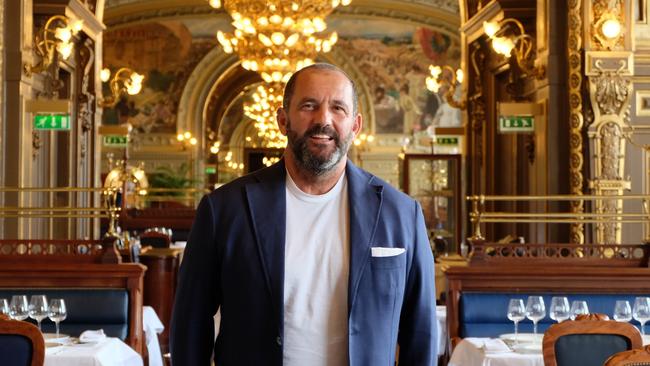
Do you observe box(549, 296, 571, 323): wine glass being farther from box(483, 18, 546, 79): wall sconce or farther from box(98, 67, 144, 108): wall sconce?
box(98, 67, 144, 108): wall sconce

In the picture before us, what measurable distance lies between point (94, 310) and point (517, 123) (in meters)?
7.75

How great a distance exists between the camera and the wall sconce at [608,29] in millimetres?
13055

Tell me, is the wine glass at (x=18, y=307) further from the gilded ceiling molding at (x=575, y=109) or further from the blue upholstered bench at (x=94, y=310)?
the gilded ceiling molding at (x=575, y=109)

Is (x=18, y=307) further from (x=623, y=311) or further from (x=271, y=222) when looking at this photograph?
(x=271, y=222)

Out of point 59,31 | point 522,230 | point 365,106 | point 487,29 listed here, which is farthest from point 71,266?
point 365,106

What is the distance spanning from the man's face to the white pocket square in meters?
0.25

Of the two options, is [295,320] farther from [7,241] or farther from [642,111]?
[642,111]

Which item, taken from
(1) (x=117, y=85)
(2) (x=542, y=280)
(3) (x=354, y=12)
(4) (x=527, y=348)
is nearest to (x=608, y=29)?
(2) (x=542, y=280)

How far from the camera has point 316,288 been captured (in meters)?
2.95

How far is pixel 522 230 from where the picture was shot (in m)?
16.3

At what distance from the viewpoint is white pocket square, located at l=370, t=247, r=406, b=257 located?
117 inches

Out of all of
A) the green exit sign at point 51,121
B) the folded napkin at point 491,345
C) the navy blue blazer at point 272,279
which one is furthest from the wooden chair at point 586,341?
the green exit sign at point 51,121

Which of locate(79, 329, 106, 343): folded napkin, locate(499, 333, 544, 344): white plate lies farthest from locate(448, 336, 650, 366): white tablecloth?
locate(79, 329, 106, 343): folded napkin

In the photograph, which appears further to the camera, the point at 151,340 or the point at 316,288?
the point at 151,340
